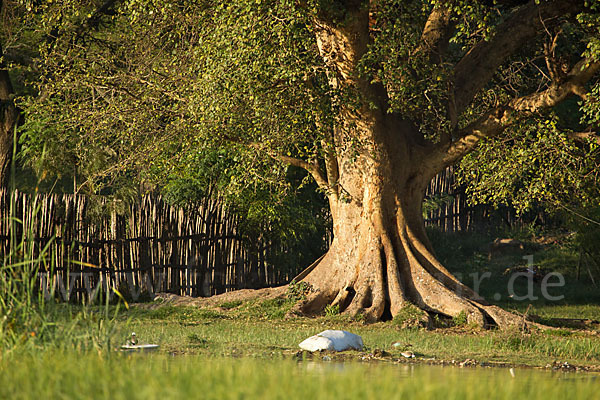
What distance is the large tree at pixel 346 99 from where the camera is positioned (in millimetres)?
10156

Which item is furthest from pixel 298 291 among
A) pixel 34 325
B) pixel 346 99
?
pixel 34 325

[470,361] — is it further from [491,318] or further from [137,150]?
[137,150]

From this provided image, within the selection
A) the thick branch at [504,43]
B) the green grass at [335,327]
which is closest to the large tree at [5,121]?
the green grass at [335,327]

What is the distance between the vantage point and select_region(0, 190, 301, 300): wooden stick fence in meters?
12.4

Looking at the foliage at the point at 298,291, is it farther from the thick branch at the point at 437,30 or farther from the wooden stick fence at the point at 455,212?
the wooden stick fence at the point at 455,212

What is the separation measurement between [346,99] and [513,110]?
2866mm

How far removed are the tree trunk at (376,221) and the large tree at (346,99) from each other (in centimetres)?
2

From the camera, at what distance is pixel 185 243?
13930 mm

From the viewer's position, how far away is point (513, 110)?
38.9 feet

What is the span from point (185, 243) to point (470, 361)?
23.9 ft

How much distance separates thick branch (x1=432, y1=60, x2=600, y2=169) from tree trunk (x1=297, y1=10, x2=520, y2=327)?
44 centimetres

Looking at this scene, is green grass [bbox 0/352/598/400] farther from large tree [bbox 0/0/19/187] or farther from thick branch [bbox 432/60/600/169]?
large tree [bbox 0/0/19/187]

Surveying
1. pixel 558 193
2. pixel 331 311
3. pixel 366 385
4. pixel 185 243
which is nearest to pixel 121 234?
pixel 185 243

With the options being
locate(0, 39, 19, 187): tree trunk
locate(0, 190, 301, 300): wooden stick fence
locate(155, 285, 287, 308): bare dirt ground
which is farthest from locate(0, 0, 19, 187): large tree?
locate(155, 285, 287, 308): bare dirt ground
